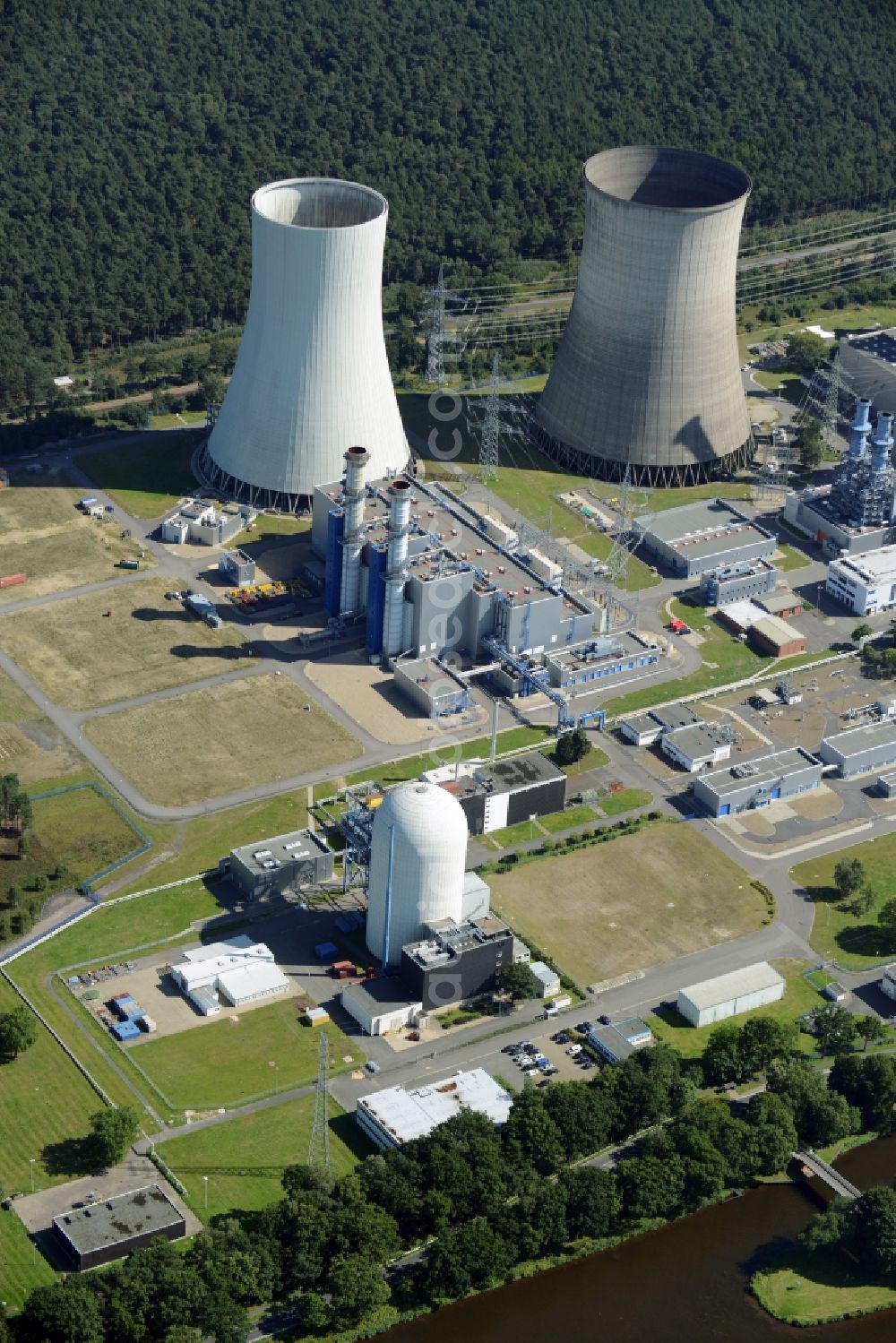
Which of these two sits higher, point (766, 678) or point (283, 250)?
point (283, 250)

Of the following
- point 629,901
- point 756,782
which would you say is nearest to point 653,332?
point 756,782

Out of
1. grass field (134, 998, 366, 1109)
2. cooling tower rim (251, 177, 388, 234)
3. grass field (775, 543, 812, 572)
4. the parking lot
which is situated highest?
cooling tower rim (251, 177, 388, 234)

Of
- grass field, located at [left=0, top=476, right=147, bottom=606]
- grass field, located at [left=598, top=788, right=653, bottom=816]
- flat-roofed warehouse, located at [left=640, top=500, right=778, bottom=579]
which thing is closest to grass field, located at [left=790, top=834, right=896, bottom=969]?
grass field, located at [left=598, top=788, right=653, bottom=816]

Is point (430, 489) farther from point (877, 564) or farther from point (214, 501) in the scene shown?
point (877, 564)

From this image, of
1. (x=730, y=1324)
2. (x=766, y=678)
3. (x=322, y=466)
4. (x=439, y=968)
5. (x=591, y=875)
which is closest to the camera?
(x=730, y=1324)

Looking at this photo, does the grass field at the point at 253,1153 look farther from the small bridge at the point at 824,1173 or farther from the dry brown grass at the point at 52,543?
the dry brown grass at the point at 52,543

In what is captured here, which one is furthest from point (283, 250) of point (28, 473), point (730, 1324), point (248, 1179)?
point (730, 1324)

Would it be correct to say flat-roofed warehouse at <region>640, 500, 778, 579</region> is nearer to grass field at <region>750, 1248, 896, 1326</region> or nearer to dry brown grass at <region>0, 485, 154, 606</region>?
dry brown grass at <region>0, 485, 154, 606</region>
